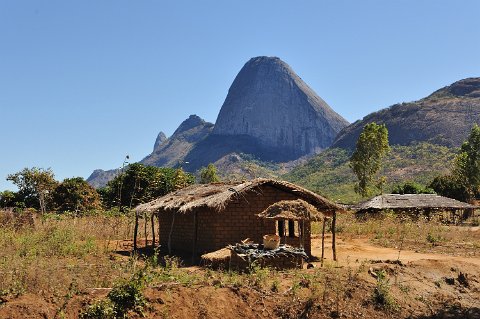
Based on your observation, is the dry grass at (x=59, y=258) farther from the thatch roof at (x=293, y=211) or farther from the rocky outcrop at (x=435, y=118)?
the rocky outcrop at (x=435, y=118)

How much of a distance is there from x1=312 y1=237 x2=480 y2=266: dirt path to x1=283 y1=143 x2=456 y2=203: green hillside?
4599 centimetres

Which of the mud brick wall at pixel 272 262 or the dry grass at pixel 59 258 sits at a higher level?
the dry grass at pixel 59 258

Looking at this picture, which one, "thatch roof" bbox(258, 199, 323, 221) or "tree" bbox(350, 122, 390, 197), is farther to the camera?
"tree" bbox(350, 122, 390, 197)

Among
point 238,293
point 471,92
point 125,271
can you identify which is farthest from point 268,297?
point 471,92

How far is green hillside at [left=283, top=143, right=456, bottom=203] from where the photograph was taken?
7694 cm

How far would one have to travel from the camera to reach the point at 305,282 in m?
11.7

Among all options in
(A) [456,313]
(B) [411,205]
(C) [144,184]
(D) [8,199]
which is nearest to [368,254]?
(A) [456,313]

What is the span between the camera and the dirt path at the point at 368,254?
672 inches

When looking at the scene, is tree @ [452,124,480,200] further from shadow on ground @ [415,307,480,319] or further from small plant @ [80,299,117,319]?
small plant @ [80,299,117,319]

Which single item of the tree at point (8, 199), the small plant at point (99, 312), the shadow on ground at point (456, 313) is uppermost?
the tree at point (8, 199)

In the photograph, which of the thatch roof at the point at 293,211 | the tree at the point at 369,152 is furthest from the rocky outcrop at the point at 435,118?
the thatch roof at the point at 293,211

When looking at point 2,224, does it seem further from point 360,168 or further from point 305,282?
point 360,168

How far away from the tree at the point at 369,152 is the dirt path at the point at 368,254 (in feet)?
65.3

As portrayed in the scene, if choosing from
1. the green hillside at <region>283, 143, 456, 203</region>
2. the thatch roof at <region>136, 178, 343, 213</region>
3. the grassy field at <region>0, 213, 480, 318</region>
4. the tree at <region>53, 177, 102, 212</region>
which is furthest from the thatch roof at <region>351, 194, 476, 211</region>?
the green hillside at <region>283, 143, 456, 203</region>
